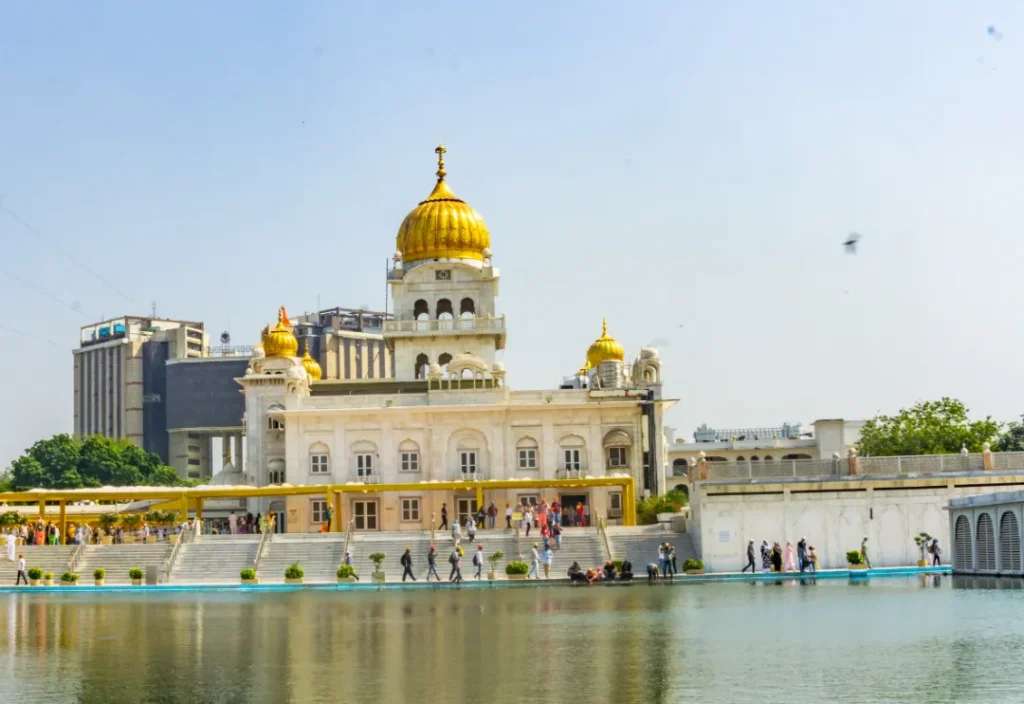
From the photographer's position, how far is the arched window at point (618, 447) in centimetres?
6512

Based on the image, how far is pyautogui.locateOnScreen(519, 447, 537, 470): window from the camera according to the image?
65125 millimetres

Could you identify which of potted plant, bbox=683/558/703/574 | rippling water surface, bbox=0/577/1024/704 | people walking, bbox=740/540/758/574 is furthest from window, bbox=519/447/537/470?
rippling water surface, bbox=0/577/1024/704

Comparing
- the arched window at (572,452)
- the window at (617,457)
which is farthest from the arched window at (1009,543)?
the arched window at (572,452)

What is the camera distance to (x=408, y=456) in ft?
214

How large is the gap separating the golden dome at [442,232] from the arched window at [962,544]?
36810mm

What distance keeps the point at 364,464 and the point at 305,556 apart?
14.1m

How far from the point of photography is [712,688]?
17984 mm

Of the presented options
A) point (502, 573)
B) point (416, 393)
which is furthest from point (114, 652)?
point (416, 393)

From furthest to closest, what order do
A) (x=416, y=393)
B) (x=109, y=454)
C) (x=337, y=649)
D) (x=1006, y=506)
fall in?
(x=109, y=454), (x=416, y=393), (x=1006, y=506), (x=337, y=649)

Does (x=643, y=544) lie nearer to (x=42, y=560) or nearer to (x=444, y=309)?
(x=42, y=560)

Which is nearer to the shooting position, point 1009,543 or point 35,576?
point 1009,543

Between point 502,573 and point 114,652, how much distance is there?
2572cm

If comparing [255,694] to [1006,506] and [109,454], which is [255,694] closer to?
[1006,506]

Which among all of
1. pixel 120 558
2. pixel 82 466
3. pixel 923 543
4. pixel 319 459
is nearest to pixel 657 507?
pixel 923 543
